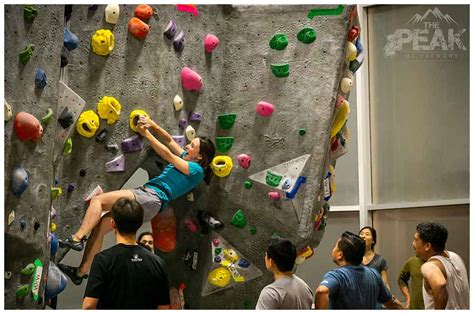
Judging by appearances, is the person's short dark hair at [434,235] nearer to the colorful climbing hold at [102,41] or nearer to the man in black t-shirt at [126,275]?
the man in black t-shirt at [126,275]

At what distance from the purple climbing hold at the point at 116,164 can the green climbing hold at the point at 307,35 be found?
1578 mm

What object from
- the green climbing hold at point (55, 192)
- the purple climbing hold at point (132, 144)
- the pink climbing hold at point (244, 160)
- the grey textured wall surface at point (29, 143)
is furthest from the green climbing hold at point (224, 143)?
the grey textured wall surface at point (29, 143)

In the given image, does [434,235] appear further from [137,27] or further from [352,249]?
[137,27]

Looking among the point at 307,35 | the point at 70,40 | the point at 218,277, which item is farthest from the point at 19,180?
the point at 307,35

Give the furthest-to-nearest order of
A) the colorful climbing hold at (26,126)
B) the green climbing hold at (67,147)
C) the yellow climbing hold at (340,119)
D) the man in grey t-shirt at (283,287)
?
the yellow climbing hold at (340,119), the green climbing hold at (67,147), the colorful climbing hold at (26,126), the man in grey t-shirt at (283,287)

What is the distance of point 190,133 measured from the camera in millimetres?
5859

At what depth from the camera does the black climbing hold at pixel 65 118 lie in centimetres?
513

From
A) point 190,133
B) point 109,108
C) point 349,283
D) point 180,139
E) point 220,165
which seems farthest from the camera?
point 220,165

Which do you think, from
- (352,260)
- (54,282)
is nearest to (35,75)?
(54,282)

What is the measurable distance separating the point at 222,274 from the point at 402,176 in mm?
3109

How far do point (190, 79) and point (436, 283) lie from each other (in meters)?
2.35

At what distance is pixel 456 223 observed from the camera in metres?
8.18

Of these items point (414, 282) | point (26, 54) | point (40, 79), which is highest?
point (26, 54)

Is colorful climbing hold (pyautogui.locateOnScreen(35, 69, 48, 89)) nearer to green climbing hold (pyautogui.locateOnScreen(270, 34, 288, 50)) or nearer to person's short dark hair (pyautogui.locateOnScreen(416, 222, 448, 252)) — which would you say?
green climbing hold (pyautogui.locateOnScreen(270, 34, 288, 50))
